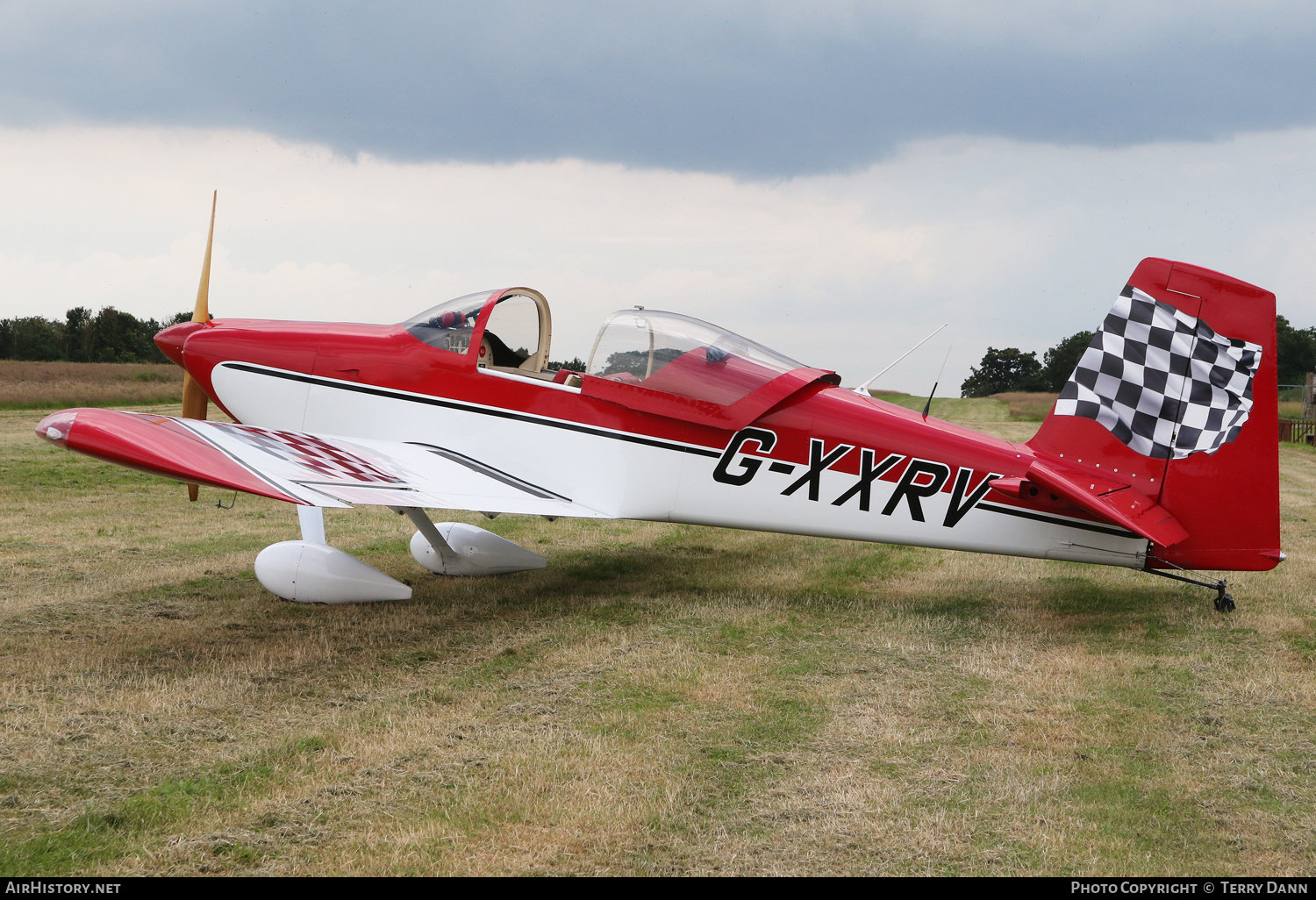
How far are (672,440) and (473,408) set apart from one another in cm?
151

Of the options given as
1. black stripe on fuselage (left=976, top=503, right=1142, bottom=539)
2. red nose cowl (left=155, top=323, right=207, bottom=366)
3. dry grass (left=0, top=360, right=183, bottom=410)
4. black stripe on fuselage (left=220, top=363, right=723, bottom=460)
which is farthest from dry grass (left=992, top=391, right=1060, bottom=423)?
dry grass (left=0, top=360, right=183, bottom=410)

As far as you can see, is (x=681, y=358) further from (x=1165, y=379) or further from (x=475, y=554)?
(x=1165, y=379)

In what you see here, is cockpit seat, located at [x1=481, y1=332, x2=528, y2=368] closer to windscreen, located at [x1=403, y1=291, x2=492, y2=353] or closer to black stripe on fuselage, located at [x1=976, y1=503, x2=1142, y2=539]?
windscreen, located at [x1=403, y1=291, x2=492, y2=353]

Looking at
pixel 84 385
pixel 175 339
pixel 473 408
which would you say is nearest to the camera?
pixel 473 408

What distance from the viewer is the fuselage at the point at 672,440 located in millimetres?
6199

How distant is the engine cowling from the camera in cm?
740

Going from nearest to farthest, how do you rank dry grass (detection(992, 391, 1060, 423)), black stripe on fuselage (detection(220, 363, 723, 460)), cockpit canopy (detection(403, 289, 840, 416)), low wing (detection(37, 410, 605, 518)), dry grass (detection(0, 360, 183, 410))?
low wing (detection(37, 410, 605, 518)), cockpit canopy (detection(403, 289, 840, 416)), black stripe on fuselage (detection(220, 363, 723, 460)), dry grass (detection(0, 360, 183, 410)), dry grass (detection(992, 391, 1060, 423))

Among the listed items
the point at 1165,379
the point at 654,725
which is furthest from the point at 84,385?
the point at 1165,379

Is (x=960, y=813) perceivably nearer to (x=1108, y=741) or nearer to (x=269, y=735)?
(x=1108, y=741)

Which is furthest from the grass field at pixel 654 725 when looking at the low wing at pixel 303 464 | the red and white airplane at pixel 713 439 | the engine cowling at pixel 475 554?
the low wing at pixel 303 464

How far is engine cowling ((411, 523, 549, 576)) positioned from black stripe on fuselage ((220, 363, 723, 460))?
42.0 inches

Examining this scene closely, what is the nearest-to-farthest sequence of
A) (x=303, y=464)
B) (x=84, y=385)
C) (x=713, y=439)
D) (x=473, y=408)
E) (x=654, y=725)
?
1. (x=654, y=725)
2. (x=303, y=464)
3. (x=713, y=439)
4. (x=473, y=408)
5. (x=84, y=385)

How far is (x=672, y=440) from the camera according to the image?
6617 mm

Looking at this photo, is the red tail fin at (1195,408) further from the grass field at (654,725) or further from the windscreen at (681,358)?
the windscreen at (681,358)
